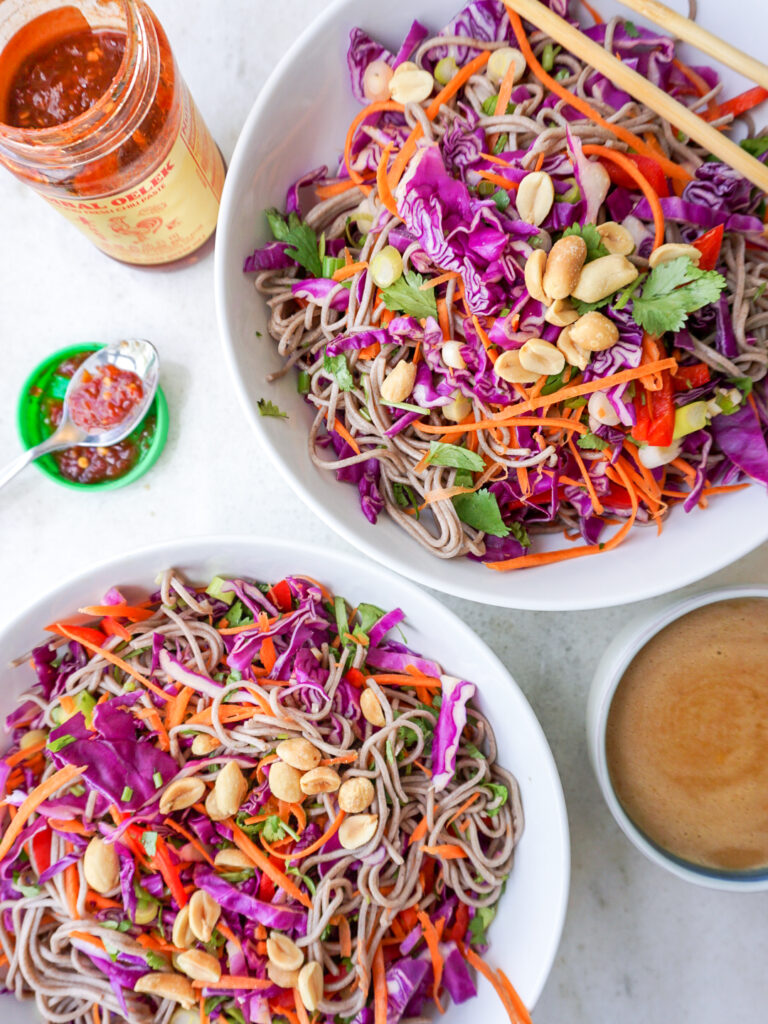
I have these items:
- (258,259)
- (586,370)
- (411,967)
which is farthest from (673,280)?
(411,967)

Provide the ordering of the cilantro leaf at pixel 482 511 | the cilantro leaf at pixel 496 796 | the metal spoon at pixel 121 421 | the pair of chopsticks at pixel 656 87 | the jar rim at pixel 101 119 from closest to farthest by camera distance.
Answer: the jar rim at pixel 101 119, the pair of chopsticks at pixel 656 87, the cilantro leaf at pixel 482 511, the cilantro leaf at pixel 496 796, the metal spoon at pixel 121 421

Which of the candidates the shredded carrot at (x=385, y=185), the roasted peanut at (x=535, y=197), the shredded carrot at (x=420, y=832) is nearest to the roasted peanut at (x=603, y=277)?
the roasted peanut at (x=535, y=197)

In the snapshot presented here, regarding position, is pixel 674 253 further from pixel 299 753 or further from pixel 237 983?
pixel 237 983

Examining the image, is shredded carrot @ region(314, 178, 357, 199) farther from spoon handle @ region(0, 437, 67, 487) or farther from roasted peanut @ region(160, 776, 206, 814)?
roasted peanut @ region(160, 776, 206, 814)

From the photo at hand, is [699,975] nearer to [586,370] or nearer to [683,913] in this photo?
[683,913]

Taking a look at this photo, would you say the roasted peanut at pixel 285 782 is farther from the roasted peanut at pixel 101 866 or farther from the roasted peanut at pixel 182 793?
the roasted peanut at pixel 101 866

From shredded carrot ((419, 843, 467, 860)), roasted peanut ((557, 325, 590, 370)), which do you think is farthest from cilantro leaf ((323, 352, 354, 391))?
shredded carrot ((419, 843, 467, 860))

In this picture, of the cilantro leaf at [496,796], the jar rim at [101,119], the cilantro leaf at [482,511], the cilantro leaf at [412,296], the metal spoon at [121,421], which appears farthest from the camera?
the metal spoon at [121,421]
